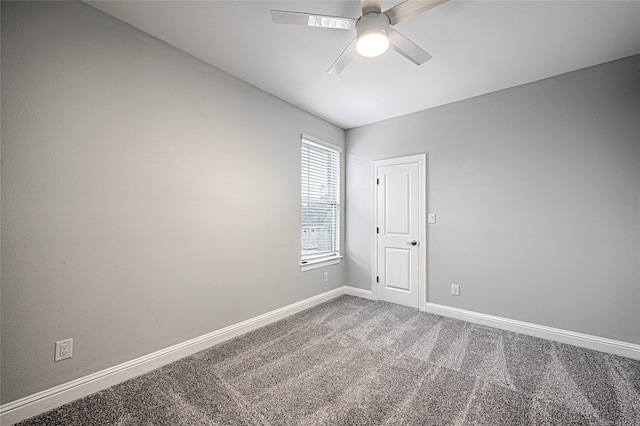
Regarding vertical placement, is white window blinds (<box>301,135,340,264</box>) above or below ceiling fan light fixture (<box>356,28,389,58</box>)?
below

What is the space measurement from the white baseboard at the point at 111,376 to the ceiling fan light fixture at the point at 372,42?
269 centimetres

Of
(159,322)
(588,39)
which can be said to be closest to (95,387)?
(159,322)

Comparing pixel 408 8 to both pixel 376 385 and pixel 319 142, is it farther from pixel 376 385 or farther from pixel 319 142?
pixel 376 385

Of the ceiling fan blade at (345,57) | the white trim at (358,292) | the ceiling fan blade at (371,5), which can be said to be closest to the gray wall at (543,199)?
the white trim at (358,292)

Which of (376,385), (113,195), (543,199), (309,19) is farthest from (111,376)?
(543,199)

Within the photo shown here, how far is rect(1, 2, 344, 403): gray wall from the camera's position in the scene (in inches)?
64.7

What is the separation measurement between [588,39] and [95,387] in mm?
4540

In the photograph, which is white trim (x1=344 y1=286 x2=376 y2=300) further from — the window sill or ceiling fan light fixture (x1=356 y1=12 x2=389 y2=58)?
ceiling fan light fixture (x1=356 y1=12 x2=389 y2=58)

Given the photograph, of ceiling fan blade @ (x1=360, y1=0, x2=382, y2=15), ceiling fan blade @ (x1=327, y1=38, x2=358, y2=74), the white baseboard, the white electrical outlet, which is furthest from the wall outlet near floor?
the white electrical outlet

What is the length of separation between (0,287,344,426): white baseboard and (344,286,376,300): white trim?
1554 millimetres

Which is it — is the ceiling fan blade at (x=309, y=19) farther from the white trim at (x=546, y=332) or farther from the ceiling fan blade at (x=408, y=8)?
the white trim at (x=546, y=332)

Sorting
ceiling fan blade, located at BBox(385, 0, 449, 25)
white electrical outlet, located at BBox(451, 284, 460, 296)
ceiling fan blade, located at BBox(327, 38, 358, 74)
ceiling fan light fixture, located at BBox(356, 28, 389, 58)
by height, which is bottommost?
white electrical outlet, located at BBox(451, 284, 460, 296)

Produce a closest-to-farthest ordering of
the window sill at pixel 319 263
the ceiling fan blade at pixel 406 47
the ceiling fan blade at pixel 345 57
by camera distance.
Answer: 1. the ceiling fan blade at pixel 406 47
2. the ceiling fan blade at pixel 345 57
3. the window sill at pixel 319 263

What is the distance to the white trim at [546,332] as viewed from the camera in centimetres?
245
